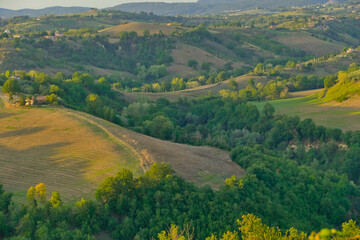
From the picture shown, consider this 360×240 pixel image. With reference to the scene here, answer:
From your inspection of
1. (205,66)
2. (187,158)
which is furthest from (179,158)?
(205,66)

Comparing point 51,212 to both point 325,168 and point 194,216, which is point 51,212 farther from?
point 325,168

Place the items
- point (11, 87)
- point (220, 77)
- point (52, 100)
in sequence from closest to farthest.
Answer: point (52, 100) < point (11, 87) < point (220, 77)

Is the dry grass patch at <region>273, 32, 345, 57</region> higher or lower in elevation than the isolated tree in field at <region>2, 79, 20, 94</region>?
lower

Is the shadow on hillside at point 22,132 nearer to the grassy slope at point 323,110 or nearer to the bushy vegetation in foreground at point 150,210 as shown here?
the bushy vegetation in foreground at point 150,210

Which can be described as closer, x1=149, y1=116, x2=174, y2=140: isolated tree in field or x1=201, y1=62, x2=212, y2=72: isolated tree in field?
x1=149, y1=116, x2=174, y2=140: isolated tree in field

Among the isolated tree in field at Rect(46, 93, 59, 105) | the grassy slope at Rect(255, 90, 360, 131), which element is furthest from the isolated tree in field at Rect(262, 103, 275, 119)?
the isolated tree in field at Rect(46, 93, 59, 105)

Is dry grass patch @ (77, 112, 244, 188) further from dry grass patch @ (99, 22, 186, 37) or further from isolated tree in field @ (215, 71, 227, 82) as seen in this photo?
dry grass patch @ (99, 22, 186, 37)

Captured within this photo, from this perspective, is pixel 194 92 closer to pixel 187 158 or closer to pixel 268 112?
pixel 268 112

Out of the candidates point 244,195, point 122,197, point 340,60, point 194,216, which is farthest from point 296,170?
point 340,60
